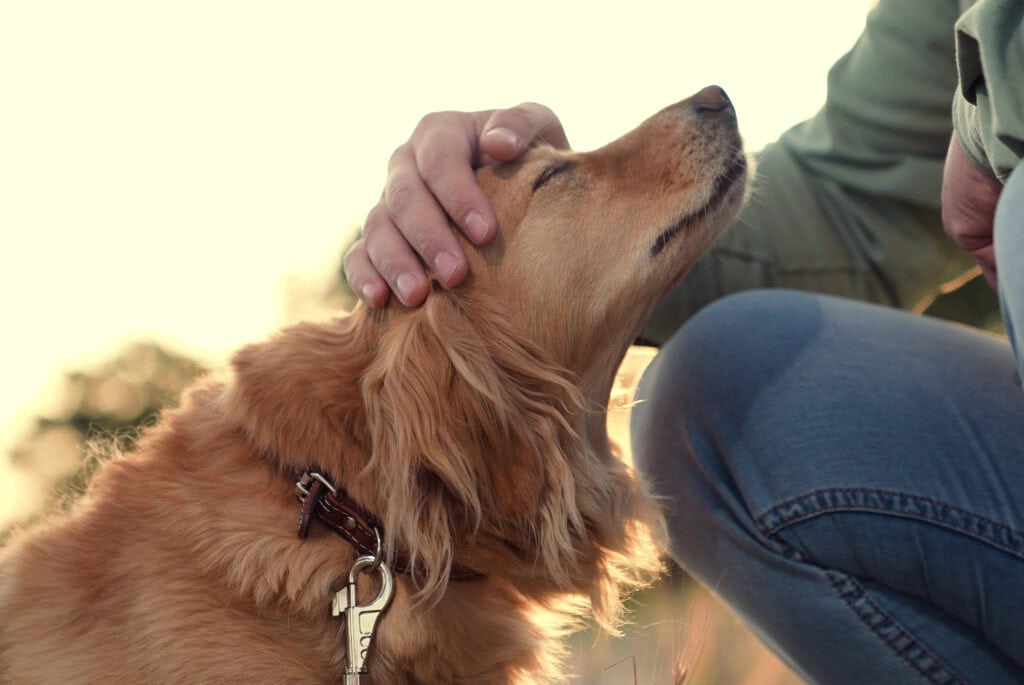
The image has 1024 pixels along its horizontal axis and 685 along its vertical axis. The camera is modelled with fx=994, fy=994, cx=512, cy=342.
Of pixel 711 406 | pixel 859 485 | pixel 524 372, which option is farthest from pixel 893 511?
pixel 524 372

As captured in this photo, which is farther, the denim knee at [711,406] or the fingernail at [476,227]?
the denim knee at [711,406]

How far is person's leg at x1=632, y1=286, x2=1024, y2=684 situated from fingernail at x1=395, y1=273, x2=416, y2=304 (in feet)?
2.86

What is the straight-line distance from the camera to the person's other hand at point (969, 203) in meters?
2.12

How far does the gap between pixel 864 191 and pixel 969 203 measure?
3.10ft

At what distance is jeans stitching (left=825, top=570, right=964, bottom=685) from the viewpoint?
2.32 m

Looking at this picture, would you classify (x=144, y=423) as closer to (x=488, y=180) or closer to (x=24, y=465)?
(x=488, y=180)

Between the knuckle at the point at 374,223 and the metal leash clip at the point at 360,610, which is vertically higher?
the knuckle at the point at 374,223

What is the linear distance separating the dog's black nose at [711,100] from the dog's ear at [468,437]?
2.68 ft

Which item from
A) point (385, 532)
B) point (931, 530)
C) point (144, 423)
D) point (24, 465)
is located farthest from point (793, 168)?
point (24, 465)

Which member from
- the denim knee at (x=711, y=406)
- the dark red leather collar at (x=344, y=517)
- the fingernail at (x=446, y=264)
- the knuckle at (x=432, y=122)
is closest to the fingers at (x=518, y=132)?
the knuckle at (x=432, y=122)

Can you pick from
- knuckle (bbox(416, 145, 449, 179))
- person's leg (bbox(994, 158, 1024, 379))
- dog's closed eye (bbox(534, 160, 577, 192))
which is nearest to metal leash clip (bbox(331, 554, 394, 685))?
knuckle (bbox(416, 145, 449, 179))

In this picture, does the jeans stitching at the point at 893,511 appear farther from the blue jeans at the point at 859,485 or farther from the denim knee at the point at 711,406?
the denim knee at the point at 711,406

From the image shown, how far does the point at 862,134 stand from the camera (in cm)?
306

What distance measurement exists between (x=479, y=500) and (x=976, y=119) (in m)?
1.32
